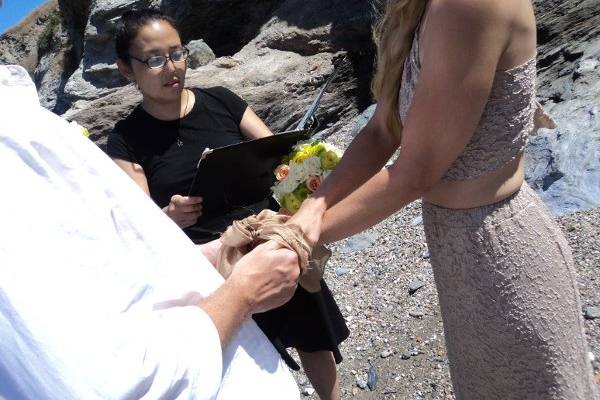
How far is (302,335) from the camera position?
10.0 feet

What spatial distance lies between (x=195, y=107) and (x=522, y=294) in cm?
211

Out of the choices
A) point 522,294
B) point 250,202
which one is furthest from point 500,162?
point 250,202

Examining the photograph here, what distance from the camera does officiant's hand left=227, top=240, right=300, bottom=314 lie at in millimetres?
1474

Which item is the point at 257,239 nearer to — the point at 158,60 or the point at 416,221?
the point at 158,60

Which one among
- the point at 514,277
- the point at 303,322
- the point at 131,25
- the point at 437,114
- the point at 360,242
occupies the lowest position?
the point at 360,242

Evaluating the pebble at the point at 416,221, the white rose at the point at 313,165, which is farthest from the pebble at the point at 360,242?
the white rose at the point at 313,165

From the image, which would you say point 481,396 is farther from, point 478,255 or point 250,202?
point 250,202

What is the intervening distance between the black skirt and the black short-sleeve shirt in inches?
20.1

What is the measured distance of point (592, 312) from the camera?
3.69 meters

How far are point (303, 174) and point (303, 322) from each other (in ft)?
3.42

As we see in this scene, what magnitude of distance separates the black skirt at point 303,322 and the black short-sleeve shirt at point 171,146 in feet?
1.68

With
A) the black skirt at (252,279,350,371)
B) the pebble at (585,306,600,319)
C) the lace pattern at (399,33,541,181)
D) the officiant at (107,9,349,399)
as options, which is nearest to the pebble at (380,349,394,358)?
the officiant at (107,9,349,399)

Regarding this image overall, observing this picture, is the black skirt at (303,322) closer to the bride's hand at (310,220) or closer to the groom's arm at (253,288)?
the bride's hand at (310,220)

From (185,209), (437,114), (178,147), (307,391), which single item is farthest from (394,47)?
(307,391)
